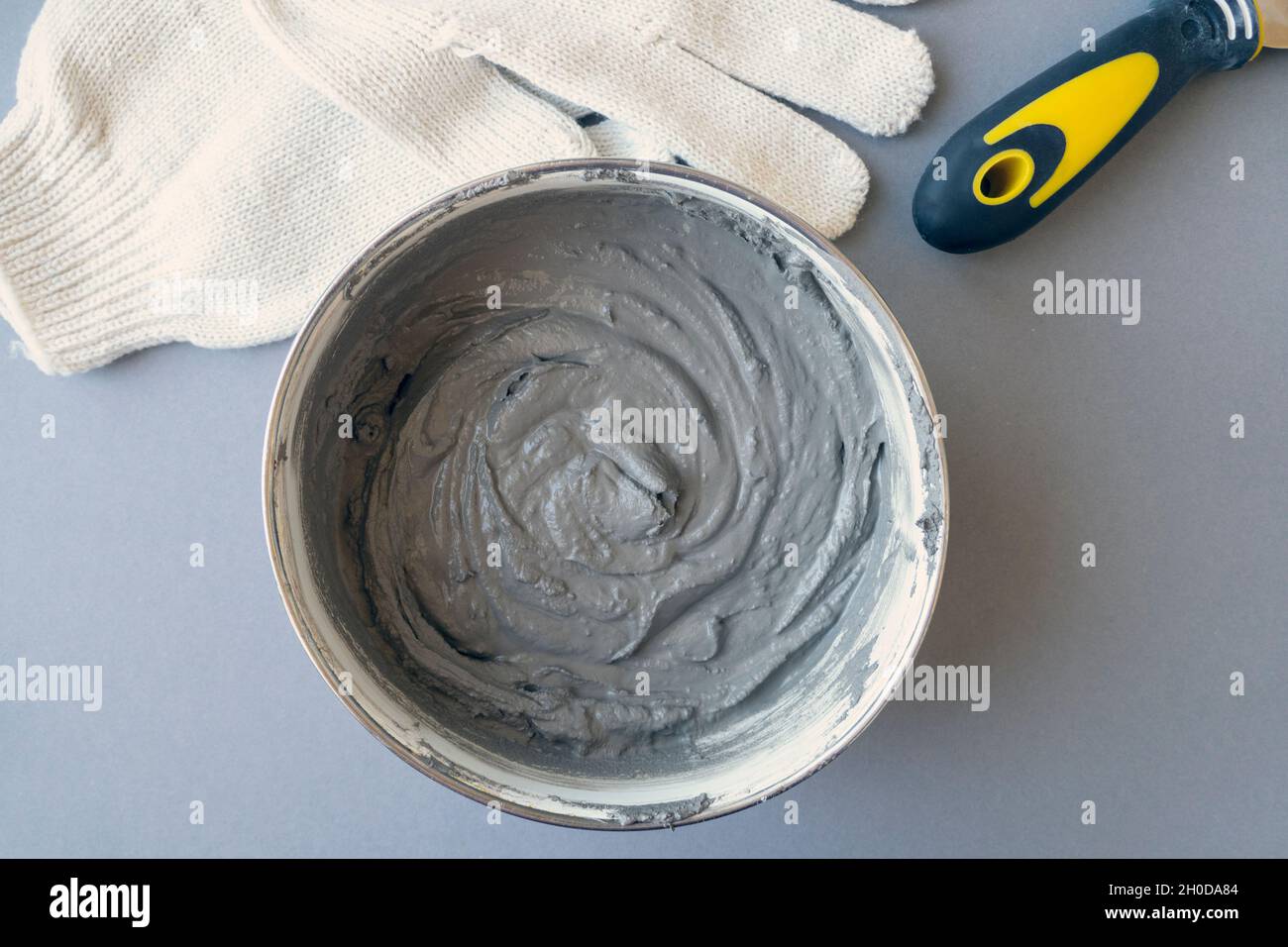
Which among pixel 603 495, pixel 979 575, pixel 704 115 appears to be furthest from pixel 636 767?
pixel 704 115

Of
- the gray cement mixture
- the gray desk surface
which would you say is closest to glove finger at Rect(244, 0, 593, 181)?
the gray cement mixture

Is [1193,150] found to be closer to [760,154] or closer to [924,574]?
[760,154]

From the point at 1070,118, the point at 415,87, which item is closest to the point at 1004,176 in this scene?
the point at 1070,118

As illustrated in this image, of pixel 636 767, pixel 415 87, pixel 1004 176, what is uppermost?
pixel 415 87

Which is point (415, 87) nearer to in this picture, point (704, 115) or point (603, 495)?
point (704, 115)

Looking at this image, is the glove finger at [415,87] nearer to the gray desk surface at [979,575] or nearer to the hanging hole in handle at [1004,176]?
the gray desk surface at [979,575]

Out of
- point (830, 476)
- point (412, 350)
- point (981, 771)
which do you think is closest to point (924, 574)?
point (830, 476)

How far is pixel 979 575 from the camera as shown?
90 centimetres

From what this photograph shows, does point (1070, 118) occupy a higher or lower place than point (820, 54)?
lower

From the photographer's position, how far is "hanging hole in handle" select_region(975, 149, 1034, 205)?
81cm

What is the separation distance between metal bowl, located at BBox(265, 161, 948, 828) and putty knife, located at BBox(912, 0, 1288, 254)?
7.2 inches

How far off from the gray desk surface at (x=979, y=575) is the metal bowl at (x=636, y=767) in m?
0.16

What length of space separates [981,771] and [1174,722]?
211 mm

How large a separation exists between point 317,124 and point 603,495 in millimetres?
482
